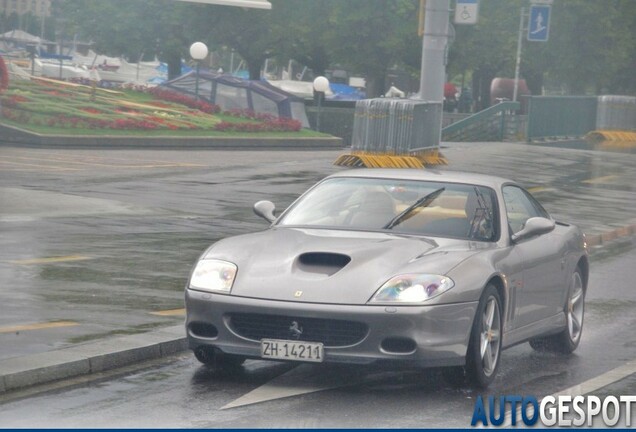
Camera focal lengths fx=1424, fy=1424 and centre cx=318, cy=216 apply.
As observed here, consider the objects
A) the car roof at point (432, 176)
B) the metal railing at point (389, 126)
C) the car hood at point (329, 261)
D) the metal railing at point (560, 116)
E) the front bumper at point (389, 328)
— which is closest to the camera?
the front bumper at point (389, 328)

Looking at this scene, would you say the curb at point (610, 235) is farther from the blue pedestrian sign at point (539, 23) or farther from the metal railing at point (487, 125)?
the metal railing at point (487, 125)

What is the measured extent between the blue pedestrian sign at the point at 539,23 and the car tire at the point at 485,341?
33195 millimetres

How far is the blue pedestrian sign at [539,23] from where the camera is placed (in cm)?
4141

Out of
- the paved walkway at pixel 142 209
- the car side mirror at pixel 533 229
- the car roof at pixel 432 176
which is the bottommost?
the paved walkway at pixel 142 209

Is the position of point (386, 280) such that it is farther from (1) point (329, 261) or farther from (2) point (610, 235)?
(2) point (610, 235)

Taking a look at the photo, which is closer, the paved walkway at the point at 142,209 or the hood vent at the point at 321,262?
the hood vent at the point at 321,262

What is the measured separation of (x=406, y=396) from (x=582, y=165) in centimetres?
2556

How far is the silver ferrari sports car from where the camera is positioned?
8.41 metres

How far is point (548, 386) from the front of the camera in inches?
360

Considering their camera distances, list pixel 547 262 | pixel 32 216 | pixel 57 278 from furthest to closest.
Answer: pixel 32 216 < pixel 57 278 < pixel 547 262

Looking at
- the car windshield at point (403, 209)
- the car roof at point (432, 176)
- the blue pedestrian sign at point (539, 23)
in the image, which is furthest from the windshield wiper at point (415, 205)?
the blue pedestrian sign at point (539, 23)

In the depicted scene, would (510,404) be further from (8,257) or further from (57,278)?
(8,257)

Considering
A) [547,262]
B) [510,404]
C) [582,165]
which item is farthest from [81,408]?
[582,165]

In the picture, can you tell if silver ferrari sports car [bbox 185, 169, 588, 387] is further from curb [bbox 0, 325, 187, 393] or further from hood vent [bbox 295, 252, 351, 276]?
curb [bbox 0, 325, 187, 393]
